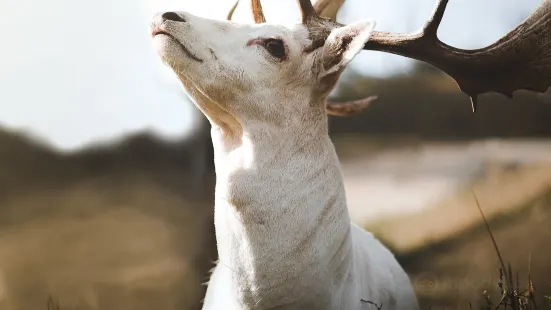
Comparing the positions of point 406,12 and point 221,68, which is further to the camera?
point 406,12

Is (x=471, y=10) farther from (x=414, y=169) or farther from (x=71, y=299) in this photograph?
(x=71, y=299)

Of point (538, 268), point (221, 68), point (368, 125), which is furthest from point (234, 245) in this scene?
point (538, 268)

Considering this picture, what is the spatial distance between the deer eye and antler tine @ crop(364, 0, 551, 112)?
227 mm

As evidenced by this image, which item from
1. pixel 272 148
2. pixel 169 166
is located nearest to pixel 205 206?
pixel 169 166

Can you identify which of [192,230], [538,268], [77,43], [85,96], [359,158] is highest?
[77,43]

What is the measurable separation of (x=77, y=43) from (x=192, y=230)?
66cm

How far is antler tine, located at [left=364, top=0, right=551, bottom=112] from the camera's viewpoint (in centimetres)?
152

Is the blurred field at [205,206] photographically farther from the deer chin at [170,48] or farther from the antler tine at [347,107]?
the deer chin at [170,48]

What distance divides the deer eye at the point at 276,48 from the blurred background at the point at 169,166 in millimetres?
501

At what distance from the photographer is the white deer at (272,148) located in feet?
4.63

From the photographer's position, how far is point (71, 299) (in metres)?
1.95

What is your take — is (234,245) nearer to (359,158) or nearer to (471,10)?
(359,158)

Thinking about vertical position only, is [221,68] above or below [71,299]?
above

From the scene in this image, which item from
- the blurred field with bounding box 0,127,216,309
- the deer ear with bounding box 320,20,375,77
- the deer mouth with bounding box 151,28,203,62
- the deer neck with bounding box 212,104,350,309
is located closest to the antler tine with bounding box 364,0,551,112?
the deer ear with bounding box 320,20,375,77
